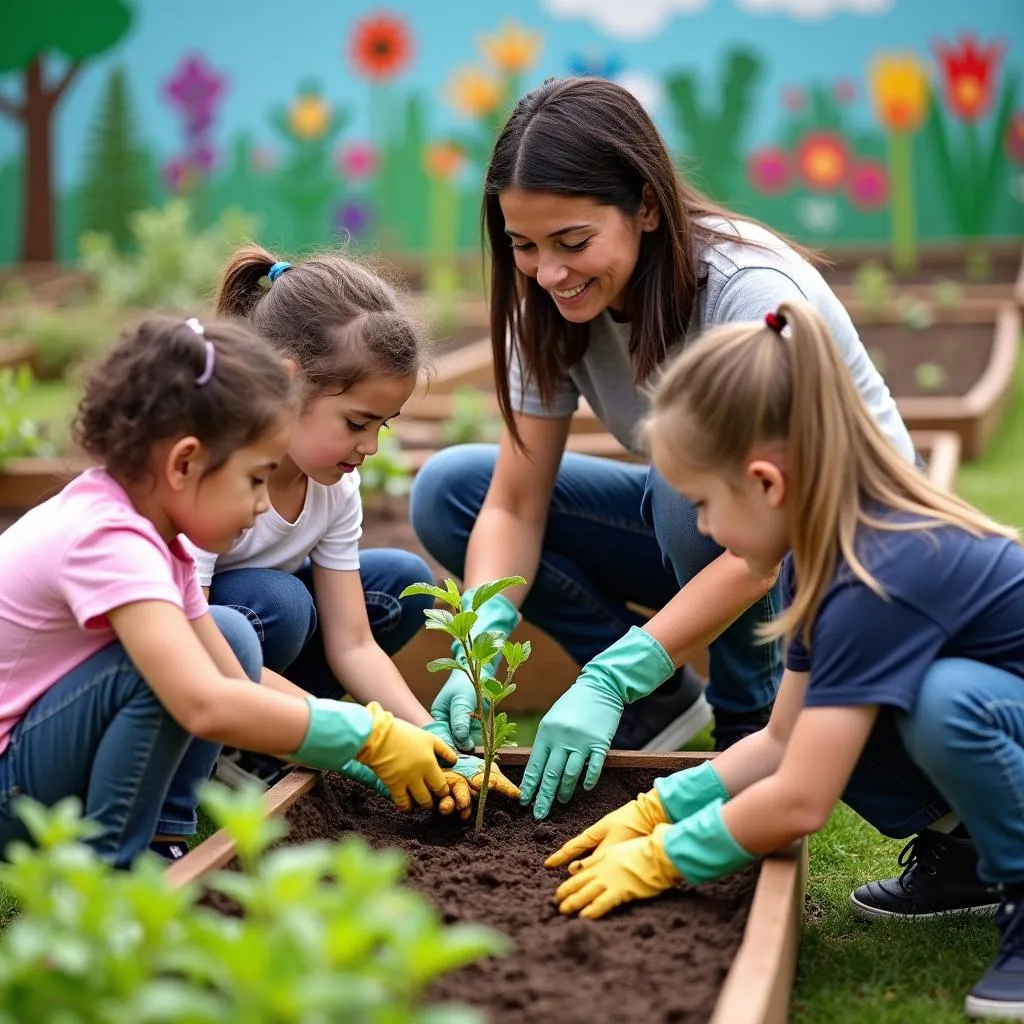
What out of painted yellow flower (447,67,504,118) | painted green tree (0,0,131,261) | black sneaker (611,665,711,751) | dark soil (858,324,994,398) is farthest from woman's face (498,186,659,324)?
painted green tree (0,0,131,261)

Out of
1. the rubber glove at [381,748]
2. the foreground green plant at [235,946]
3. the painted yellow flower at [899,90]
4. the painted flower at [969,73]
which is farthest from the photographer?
the painted yellow flower at [899,90]

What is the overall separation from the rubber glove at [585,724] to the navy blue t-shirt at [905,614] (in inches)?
23.5

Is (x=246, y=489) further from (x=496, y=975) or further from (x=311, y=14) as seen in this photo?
(x=311, y=14)

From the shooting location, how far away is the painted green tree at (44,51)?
10.1 metres

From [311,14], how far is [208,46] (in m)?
0.78

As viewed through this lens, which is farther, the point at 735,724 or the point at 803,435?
the point at 735,724

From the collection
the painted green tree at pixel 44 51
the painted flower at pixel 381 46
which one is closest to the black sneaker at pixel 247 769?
the painted flower at pixel 381 46

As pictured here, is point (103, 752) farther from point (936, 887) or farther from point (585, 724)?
point (936, 887)

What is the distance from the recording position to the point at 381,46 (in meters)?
10.1

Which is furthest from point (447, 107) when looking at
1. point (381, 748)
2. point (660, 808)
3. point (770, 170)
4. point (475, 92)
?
point (660, 808)

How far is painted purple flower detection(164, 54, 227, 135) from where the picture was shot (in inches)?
403

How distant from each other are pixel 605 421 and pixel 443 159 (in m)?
Answer: 7.40

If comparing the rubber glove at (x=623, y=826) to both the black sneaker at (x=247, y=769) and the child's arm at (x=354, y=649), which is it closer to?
the child's arm at (x=354, y=649)

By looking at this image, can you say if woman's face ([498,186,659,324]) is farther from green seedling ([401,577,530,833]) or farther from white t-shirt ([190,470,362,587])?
green seedling ([401,577,530,833])
